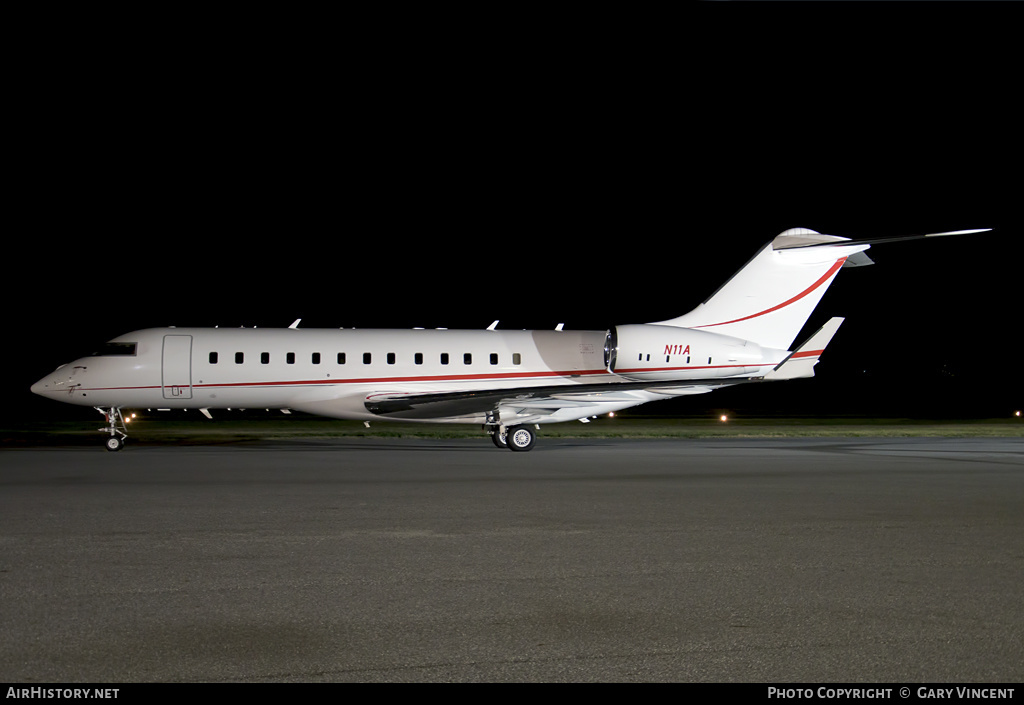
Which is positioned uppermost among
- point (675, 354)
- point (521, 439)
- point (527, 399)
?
point (675, 354)

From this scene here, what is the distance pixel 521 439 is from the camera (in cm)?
2252

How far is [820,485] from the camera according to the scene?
1319 cm

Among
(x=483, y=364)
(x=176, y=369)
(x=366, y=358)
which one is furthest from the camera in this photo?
(x=483, y=364)

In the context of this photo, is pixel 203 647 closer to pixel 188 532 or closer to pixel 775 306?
pixel 188 532

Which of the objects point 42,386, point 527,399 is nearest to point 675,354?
point 527,399

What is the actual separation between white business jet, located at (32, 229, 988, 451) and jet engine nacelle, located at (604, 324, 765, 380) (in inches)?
1.2

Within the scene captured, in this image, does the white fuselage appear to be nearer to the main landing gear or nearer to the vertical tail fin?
the main landing gear

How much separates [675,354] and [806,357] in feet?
11.1

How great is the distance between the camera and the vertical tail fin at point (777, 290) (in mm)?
23672

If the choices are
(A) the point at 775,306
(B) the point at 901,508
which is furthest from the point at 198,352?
(B) the point at 901,508

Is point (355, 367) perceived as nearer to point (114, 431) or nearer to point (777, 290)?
point (114, 431)

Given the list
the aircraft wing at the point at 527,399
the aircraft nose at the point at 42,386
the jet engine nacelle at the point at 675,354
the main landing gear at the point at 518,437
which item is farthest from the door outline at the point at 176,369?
the jet engine nacelle at the point at 675,354

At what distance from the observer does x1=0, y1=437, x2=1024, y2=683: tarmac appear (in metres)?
4.73

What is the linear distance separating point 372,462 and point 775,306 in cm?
1218
